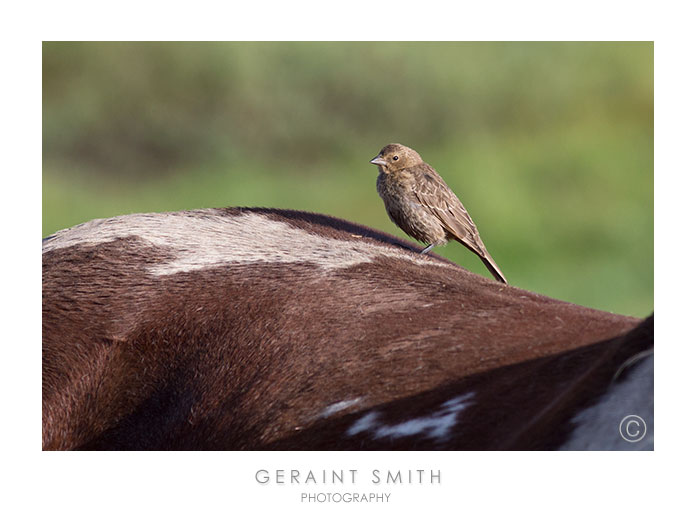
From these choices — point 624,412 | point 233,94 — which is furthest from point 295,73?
point 624,412

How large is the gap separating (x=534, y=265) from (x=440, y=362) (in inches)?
300

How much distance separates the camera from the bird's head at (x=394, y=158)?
8766 mm

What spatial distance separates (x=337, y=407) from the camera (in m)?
5.51

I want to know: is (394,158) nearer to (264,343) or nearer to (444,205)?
(444,205)

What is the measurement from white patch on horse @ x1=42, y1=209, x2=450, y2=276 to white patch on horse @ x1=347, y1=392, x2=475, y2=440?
1512mm

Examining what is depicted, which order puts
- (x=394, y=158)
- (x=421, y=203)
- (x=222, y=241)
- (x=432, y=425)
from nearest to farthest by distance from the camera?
(x=432, y=425) < (x=222, y=241) < (x=421, y=203) < (x=394, y=158)

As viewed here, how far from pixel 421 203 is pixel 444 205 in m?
0.21

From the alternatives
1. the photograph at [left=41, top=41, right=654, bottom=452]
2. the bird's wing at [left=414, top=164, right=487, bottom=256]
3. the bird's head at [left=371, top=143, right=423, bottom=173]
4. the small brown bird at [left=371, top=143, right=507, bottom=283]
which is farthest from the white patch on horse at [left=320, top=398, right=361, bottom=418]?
the bird's head at [left=371, top=143, right=423, bottom=173]

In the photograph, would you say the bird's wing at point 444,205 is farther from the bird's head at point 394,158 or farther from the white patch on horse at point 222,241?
the white patch on horse at point 222,241

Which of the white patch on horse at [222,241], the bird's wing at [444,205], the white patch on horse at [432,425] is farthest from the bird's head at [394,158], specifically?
the white patch on horse at [432,425]

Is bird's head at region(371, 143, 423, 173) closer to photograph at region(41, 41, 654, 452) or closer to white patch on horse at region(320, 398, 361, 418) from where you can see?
photograph at region(41, 41, 654, 452)

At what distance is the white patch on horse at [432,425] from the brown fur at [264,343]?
83 mm

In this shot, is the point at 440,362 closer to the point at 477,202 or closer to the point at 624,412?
the point at 624,412

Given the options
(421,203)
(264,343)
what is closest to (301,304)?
(264,343)
